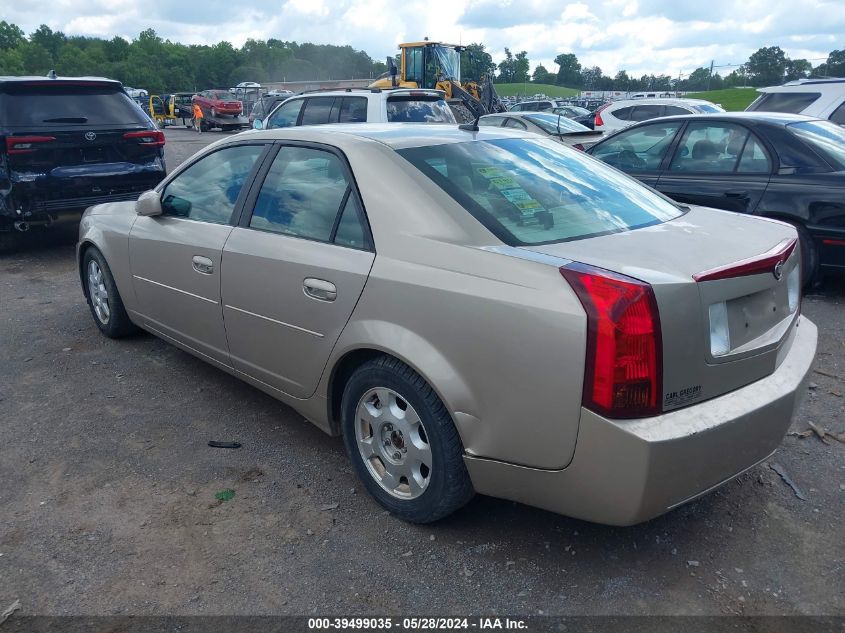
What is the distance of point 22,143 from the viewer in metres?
7.04

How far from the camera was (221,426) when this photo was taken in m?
3.94

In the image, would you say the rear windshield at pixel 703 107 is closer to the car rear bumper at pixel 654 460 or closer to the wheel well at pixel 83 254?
the wheel well at pixel 83 254

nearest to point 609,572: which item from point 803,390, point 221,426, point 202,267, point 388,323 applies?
point 803,390

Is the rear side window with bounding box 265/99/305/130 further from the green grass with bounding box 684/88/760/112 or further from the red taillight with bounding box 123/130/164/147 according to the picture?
the green grass with bounding box 684/88/760/112

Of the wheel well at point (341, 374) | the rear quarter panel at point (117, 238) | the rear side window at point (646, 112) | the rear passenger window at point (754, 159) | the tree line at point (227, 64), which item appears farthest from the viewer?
the tree line at point (227, 64)

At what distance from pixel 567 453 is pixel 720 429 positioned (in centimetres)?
52

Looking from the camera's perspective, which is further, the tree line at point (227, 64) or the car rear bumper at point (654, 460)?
the tree line at point (227, 64)

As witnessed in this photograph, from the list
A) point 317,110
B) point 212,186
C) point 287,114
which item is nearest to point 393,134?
point 212,186

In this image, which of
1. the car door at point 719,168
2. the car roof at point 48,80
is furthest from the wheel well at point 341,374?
the car roof at point 48,80

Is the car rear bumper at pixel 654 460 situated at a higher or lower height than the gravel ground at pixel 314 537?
higher

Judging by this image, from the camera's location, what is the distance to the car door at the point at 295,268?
9.94 ft

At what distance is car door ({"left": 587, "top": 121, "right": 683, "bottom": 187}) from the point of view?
6.79 metres

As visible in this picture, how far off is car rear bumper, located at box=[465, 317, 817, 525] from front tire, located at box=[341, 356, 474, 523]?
13cm

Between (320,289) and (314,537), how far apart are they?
1035 millimetres
